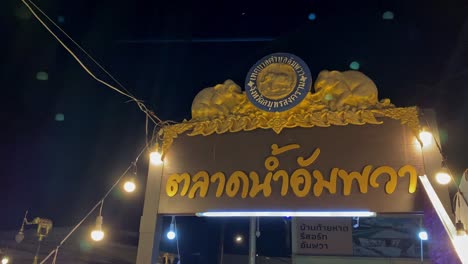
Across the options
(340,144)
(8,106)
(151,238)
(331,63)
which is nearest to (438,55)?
(331,63)

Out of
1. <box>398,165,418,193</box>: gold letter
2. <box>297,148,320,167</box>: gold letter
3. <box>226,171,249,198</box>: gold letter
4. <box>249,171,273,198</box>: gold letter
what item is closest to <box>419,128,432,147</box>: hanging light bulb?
<box>398,165,418,193</box>: gold letter

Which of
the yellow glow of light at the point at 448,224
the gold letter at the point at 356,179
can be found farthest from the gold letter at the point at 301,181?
the yellow glow of light at the point at 448,224

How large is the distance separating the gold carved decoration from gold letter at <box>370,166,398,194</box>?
0.55 meters

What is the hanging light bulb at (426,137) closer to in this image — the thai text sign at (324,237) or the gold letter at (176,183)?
the gold letter at (176,183)

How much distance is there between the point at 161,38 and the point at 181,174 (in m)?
2.10

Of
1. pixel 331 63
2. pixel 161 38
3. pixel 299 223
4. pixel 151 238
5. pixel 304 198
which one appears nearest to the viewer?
pixel 304 198

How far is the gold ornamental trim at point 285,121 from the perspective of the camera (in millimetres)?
4727

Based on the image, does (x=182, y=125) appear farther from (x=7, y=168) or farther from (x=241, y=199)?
(x=7, y=168)

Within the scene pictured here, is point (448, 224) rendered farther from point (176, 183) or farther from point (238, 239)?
point (238, 239)

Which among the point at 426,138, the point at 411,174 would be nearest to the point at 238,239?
the point at 411,174

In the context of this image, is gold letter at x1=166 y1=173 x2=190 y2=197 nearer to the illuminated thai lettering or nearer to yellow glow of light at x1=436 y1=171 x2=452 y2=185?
the illuminated thai lettering

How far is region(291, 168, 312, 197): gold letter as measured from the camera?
473 centimetres

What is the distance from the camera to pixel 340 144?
190 inches

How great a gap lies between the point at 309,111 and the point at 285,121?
1.06 ft
